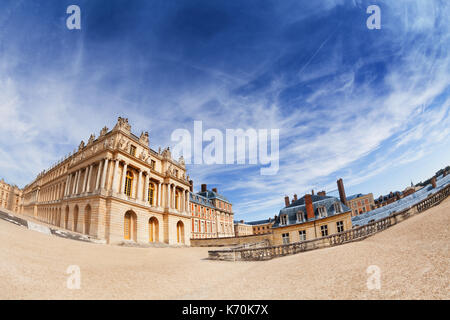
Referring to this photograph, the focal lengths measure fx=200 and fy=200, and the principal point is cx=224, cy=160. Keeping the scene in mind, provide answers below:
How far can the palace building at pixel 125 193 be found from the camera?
21.3 metres

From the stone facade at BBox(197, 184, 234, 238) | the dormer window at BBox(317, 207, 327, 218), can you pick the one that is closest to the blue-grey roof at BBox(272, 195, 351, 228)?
the dormer window at BBox(317, 207, 327, 218)

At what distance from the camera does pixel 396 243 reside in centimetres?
746

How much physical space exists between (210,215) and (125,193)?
102 feet

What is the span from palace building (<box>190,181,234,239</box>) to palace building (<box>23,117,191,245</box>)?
488 inches

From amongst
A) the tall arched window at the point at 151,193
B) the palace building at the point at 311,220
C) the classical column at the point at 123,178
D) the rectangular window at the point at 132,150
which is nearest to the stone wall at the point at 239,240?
the palace building at the point at 311,220

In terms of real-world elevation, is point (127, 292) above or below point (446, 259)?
below

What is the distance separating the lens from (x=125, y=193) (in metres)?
24.3

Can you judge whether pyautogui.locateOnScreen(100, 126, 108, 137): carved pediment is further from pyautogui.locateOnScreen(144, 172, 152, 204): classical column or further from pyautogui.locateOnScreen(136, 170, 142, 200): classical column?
pyautogui.locateOnScreen(144, 172, 152, 204): classical column

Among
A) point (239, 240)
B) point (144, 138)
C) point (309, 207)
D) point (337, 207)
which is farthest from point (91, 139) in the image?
point (337, 207)

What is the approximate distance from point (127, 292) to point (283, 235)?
2421 centimetres

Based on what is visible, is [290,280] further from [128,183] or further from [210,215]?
[210,215]
